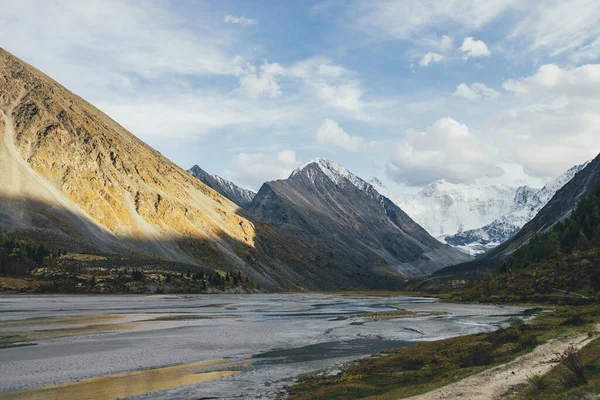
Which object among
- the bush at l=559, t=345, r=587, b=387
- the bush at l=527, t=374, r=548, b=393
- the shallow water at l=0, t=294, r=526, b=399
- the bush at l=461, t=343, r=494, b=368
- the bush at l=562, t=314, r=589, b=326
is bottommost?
the shallow water at l=0, t=294, r=526, b=399

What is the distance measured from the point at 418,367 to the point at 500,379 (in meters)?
11.5

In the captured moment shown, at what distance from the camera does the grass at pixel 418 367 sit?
31.2 metres

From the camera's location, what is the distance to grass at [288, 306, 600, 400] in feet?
102

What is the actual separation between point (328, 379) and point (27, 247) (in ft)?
585

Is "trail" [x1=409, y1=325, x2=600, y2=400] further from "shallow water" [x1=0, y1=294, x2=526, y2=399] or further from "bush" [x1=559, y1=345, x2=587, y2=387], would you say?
"shallow water" [x1=0, y1=294, x2=526, y2=399]

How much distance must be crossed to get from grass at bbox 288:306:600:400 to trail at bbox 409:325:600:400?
1.24 metres

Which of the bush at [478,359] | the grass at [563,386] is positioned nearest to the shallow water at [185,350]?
the bush at [478,359]

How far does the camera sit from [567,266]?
116 metres

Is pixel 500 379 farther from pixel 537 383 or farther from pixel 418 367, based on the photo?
pixel 418 367

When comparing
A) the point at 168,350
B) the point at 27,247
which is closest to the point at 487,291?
the point at 168,350

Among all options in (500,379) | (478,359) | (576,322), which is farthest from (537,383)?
(576,322)

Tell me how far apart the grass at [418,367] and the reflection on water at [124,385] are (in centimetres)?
875

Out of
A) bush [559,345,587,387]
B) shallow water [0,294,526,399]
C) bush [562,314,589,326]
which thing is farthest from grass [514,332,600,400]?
bush [562,314,589,326]

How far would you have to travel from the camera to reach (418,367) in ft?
128
